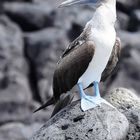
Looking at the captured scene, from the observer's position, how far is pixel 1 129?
13695 millimetres

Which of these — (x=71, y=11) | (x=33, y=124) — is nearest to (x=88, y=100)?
(x=33, y=124)

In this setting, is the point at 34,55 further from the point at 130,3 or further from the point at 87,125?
the point at 87,125

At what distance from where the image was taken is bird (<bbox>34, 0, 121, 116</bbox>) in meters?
5.18

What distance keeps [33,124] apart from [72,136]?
8477 millimetres

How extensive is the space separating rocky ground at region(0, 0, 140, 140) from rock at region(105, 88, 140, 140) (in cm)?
758

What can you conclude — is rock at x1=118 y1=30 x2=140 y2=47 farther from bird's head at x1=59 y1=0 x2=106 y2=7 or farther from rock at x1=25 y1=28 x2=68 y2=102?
bird's head at x1=59 y1=0 x2=106 y2=7

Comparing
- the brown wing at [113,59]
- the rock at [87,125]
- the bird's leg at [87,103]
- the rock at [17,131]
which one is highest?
the brown wing at [113,59]

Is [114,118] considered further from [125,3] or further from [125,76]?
[125,3]

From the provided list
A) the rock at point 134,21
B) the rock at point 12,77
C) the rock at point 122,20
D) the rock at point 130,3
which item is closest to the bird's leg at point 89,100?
the rock at point 12,77

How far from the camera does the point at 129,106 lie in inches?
226

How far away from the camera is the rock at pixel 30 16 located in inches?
626

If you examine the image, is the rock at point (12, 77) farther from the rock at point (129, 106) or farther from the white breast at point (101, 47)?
the white breast at point (101, 47)

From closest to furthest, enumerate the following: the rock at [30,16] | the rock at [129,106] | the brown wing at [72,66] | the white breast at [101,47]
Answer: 1. the white breast at [101,47]
2. the brown wing at [72,66]
3. the rock at [129,106]
4. the rock at [30,16]

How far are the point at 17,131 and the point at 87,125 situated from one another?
8247 mm
